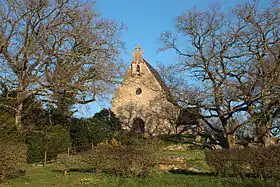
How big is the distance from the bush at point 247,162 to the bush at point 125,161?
2.36m

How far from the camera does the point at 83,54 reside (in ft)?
64.3

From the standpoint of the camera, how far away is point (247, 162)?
10.3 meters

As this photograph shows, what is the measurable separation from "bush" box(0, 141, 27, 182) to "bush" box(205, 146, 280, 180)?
6739 millimetres

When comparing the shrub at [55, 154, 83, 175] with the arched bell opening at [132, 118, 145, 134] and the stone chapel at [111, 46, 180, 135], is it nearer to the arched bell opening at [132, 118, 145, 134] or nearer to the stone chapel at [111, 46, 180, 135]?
the stone chapel at [111, 46, 180, 135]

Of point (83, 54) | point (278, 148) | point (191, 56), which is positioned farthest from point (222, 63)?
point (278, 148)

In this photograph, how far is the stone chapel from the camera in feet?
110

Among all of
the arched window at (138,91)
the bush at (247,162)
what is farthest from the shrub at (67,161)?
the arched window at (138,91)

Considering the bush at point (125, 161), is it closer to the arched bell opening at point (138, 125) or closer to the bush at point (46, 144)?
the bush at point (46, 144)

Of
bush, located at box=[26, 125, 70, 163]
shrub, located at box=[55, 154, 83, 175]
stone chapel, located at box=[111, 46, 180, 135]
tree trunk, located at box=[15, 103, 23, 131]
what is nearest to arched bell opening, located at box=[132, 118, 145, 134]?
stone chapel, located at box=[111, 46, 180, 135]

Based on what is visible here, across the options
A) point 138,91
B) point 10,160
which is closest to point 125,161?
point 10,160

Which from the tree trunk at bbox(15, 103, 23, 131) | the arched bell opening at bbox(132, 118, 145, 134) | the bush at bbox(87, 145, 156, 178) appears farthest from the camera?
the arched bell opening at bbox(132, 118, 145, 134)

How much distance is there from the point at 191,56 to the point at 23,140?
13126 mm

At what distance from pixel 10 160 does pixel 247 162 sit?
789cm

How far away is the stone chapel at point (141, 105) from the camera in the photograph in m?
33.5
